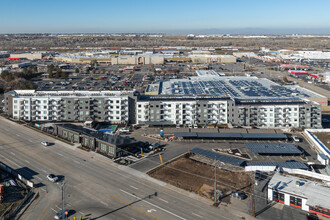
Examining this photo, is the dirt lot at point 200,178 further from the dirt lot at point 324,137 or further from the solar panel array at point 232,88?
the solar panel array at point 232,88

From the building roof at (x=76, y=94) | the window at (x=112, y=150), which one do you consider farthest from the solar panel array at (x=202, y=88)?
the window at (x=112, y=150)

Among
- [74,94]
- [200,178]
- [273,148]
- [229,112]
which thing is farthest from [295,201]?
[74,94]

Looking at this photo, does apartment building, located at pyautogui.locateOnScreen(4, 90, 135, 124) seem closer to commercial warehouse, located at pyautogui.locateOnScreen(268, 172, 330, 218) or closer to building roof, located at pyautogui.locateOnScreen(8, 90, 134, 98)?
building roof, located at pyautogui.locateOnScreen(8, 90, 134, 98)

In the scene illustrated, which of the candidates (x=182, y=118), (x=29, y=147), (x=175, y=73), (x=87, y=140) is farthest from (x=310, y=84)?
(x=29, y=147)

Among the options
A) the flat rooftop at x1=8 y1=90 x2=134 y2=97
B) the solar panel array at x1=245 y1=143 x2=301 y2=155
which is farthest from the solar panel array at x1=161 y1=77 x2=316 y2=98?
the solar panel array at x1=245 y1=143 x2=301 y2=155

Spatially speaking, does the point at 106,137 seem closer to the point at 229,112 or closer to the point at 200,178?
the point at 200,178

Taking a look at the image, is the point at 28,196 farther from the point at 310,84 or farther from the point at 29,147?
the point at 310,84
